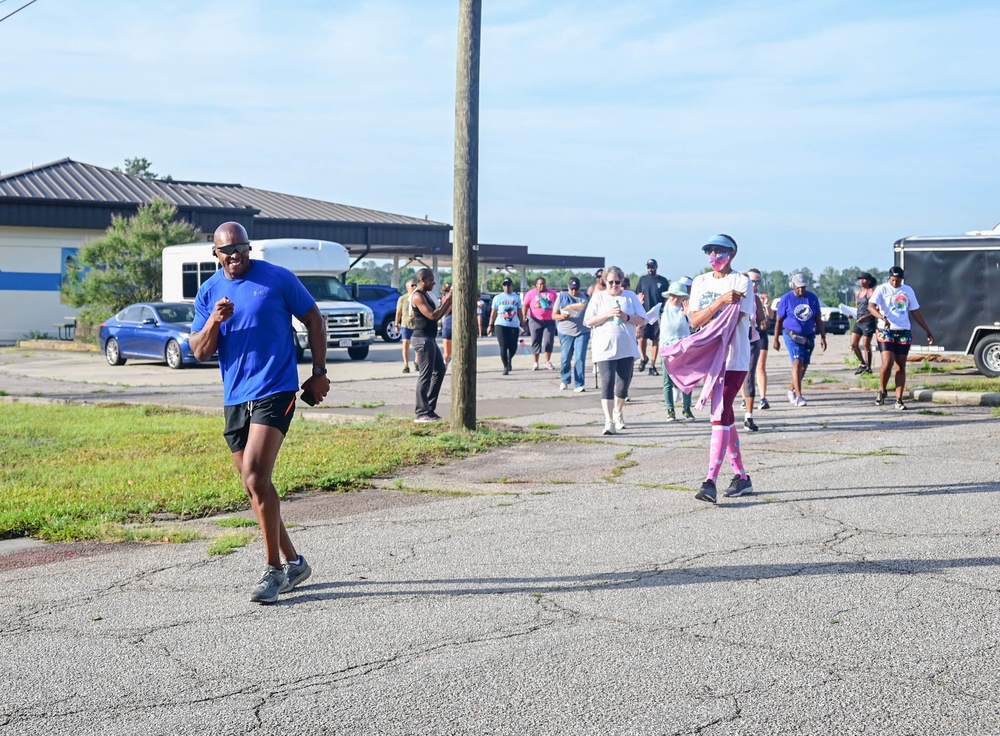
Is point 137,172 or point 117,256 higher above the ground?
point 137,172

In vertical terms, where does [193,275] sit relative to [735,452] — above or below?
above

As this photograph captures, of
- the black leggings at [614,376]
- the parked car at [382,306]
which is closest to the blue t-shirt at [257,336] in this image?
the black leggings at [614,376]

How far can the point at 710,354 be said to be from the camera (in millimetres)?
8734

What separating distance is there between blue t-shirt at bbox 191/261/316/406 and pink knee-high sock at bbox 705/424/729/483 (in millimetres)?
3555

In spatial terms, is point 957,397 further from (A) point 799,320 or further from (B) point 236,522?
(B) point 236,522

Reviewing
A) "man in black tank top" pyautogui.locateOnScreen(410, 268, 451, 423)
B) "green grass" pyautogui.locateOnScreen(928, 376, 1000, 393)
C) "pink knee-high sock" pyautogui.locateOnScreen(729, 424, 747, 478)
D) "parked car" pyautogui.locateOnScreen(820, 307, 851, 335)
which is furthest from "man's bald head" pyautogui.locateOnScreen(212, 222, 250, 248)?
"parked car" pyautogui.locateOnScreen(820, 307, 851, 335)

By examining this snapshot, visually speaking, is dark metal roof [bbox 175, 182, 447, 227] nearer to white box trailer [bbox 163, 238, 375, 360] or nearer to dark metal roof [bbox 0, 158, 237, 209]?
dark metal roof [bbox 0, 158, 237, 209]

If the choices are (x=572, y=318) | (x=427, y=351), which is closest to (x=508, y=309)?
(x=572, y=318)

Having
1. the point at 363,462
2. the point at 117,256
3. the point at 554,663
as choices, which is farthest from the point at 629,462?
the point at 117,256

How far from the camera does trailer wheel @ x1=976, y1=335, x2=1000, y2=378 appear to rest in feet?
68.2

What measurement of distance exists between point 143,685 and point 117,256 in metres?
30.8

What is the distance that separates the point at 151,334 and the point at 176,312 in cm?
87

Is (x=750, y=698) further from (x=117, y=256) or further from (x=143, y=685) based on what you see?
(x=117, y=256)

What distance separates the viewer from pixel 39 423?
1384 cm
